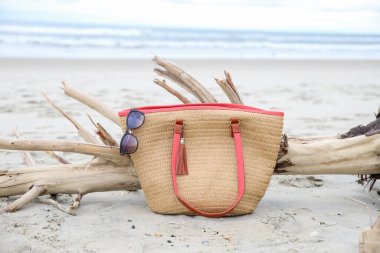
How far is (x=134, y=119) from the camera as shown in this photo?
8.13 feet

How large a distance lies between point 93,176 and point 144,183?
30 centimetres

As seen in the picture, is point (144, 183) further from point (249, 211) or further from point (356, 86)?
point (356, 86)

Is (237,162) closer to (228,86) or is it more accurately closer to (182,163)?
(182,163)

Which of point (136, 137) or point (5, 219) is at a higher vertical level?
point (136, 137)

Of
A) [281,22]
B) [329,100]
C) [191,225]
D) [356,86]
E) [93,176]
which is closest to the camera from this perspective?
[191,225]

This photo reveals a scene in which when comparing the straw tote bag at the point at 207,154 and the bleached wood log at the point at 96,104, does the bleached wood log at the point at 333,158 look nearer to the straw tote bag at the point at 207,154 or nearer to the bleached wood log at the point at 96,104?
the straw tote bag at the point at 207,154

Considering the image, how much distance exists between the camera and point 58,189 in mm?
2723

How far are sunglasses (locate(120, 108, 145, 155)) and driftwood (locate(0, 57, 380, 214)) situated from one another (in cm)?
18

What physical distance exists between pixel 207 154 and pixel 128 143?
36cm

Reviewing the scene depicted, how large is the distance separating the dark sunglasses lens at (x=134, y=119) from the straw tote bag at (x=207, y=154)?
4 cm

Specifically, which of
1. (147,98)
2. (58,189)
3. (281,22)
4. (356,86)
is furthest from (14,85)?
(281,22)

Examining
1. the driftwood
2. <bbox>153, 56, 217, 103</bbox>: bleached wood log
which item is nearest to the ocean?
<bbox>153, 56, 217, 103</bbox>: bleached wood log

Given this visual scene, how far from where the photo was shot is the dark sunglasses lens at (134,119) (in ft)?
8.13

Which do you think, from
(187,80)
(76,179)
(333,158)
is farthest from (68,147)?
(333,158)
